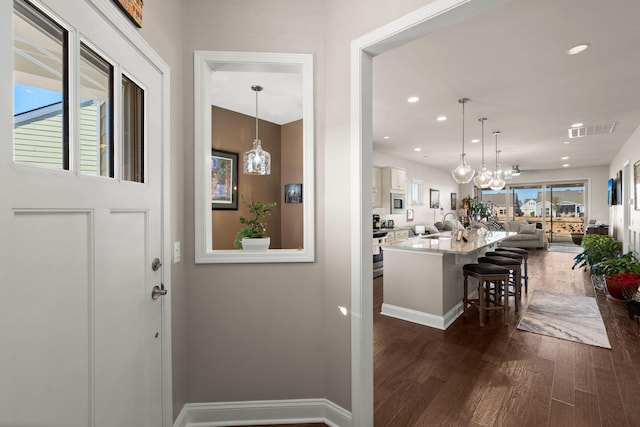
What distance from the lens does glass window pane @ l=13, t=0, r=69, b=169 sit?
2.61ft

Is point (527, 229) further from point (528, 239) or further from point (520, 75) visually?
point (520, 75)

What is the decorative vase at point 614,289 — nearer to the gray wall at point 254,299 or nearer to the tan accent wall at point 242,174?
the gray wall at point 254,299

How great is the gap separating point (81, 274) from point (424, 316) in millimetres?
3274

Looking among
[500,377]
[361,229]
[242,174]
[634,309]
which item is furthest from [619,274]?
[242,174]

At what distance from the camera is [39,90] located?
87 cm

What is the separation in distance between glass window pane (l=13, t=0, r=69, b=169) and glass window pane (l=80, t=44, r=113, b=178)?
0.08 metres

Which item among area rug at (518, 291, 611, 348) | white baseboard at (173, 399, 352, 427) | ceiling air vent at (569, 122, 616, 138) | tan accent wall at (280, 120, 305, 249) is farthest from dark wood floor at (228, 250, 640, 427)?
ceiling air vent at (569, 122, 616, 138)

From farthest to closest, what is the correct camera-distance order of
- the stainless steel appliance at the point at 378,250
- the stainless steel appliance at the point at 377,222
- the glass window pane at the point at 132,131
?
the stainless steel appliance at the point at 377,222 → the stainless steel appliance at the point at 378,250 → the glass window pane at the point at 132,131

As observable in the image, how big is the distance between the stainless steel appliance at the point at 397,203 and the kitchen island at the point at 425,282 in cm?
349

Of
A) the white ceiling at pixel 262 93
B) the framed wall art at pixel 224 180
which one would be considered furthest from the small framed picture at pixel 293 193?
the white ceiling at pixel 262 93

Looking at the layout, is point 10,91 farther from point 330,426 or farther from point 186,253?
point 330,426

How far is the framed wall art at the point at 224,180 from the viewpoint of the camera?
427cm

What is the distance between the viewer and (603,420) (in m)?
1.87

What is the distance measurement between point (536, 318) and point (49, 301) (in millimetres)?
4406
